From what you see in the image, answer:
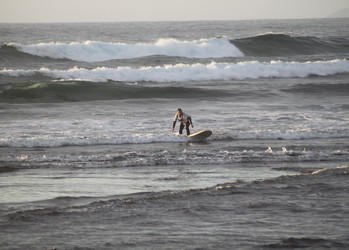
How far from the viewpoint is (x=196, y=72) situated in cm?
3503

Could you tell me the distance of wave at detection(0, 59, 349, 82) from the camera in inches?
1308

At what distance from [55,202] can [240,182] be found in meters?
3.50

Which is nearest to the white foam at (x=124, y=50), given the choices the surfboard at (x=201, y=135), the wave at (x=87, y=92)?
the wave at (x=87, y=92)

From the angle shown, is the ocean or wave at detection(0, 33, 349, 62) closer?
the ocean

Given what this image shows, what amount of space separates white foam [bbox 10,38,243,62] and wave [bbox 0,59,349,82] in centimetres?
910

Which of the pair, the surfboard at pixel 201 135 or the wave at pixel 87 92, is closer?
the surfboard at pixel 201 135

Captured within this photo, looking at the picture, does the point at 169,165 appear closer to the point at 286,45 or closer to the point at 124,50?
the point at 124,50

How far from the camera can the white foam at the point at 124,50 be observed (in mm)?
44000

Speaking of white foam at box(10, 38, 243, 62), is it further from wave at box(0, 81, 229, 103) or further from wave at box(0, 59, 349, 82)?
wave at box(0, 81, 229, 103)

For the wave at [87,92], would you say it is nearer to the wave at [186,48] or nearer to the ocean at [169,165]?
the ocean at [169,165]

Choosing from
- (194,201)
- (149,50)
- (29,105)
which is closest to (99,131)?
(29,105)

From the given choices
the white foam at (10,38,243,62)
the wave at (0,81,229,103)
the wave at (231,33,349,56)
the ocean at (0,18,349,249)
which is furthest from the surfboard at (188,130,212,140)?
the wave at (231,33,349,56)

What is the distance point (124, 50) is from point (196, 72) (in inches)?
555

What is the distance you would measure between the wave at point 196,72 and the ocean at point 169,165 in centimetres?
35
